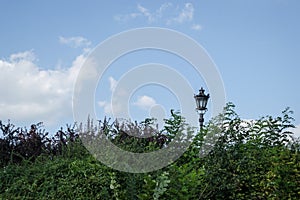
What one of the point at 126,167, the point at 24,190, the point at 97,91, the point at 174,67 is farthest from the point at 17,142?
the point at 126,167

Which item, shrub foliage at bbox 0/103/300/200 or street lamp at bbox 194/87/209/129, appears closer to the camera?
shrub foliage at bbox 0/103/300/200

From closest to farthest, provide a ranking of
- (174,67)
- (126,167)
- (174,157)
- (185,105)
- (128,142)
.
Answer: (126,167) < (174,157) < (128,142) < (174,67) < (185,105)

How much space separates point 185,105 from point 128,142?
142cm

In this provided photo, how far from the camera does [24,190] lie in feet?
17.4

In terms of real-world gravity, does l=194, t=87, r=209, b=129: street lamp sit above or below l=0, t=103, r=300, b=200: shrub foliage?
above

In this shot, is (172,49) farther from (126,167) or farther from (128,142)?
(126,167)

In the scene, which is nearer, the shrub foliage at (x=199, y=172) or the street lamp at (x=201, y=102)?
the shrub foliage at (x=199, y=172)

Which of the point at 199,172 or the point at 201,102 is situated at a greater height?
the point at 201,102

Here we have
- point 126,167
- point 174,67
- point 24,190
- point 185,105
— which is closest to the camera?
point 126,167

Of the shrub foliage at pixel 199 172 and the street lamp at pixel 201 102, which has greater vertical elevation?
the street lamp at pixel 201 102

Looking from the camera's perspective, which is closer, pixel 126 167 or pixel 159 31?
pixel 126 167

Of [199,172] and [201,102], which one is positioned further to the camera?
[201,102]

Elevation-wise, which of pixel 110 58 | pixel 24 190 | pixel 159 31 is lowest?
pixel 24 190

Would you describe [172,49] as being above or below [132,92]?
above
